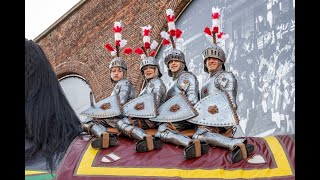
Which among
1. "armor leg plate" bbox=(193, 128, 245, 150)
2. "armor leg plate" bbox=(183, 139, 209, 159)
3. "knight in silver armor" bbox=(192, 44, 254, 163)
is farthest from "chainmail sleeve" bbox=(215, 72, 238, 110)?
"armor leg plate" bbox=(183, 139, 209, 159)

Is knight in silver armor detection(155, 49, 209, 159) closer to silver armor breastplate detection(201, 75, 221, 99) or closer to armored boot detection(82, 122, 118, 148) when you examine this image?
silver armor breastplate detection(201, 75, 221, 99)

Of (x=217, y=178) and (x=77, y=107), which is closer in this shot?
(x=217, y=178)

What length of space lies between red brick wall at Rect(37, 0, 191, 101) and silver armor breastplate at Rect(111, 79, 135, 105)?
613 cm

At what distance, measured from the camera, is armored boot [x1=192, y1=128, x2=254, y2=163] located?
14.7 feet

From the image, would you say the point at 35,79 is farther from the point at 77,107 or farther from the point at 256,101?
the point at 77,107

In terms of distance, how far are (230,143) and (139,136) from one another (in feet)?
2.34

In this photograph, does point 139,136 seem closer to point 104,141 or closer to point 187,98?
point 104,141

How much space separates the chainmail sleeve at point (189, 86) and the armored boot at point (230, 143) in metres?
0.48

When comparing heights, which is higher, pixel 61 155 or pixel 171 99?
pixel 171 99

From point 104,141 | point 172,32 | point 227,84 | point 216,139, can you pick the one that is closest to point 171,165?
point 216,139

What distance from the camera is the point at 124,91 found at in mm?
5570
